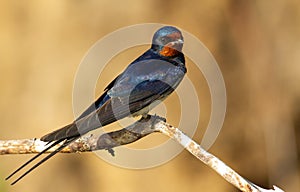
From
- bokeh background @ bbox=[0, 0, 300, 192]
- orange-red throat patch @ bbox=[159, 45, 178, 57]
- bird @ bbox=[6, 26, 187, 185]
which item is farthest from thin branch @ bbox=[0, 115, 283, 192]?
bokeh background @ bbox=[0, 0, 300, 192]

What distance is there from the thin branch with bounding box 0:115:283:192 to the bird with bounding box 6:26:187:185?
0.18ft

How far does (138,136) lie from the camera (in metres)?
2.83

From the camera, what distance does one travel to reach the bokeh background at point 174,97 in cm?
445

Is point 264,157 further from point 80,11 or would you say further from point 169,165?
point 80,11

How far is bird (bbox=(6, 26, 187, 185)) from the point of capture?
8.89ft

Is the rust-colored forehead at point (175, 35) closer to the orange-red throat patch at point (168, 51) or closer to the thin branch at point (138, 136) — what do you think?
the orange-red throat patch at point (168, 51)

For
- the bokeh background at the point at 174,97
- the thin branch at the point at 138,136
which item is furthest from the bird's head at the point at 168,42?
the bokeh background at the point at 174,97

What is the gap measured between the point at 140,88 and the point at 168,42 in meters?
0.25

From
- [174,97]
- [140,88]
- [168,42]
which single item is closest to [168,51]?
[168,42]

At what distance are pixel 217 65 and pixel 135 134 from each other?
Result: 175 centimetres

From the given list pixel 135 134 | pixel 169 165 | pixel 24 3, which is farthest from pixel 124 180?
pixel 135 134

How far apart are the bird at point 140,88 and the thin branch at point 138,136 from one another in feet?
0.18

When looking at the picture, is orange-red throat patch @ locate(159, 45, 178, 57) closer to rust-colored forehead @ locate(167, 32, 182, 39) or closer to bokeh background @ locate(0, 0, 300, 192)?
rust-colored forehead @ locate(167, 32, 182, 39)

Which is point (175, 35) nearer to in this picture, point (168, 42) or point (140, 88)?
point (168, 42)
